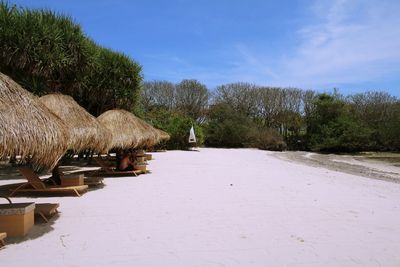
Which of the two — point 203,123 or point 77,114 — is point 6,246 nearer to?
point 77,114

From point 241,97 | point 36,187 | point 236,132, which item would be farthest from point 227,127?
point 36,187

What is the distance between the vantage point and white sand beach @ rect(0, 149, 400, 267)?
470 centimetres

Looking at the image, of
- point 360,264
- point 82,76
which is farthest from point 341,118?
point 360,264

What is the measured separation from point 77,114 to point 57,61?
518 centimetres

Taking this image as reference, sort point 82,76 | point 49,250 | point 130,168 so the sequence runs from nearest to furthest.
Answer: point 49,250 < point 130,168 < point 82,76

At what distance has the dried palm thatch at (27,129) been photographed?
5316 millimetres

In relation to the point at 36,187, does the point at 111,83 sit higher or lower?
higher

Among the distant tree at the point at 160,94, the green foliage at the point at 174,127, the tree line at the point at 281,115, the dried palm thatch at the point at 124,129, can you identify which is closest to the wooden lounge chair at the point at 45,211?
the dried palm thatch at the point at 124,129

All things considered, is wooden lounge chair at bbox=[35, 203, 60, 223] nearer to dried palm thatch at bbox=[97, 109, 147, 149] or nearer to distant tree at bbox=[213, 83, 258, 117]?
dried palm thatch at bbox=[97, 109, 147, 149]

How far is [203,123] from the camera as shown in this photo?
42094 mm

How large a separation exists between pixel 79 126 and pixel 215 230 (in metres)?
4.96

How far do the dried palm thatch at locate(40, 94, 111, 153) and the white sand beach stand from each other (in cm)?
120

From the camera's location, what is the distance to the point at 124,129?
13219 millimetres

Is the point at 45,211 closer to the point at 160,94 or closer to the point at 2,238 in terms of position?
the point at 2,238
